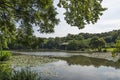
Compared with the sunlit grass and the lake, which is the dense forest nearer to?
the sunlit grass

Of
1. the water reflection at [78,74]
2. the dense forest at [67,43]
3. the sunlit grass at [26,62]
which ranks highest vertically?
the dense forest at [67,43]

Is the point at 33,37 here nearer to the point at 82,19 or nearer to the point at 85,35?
the point at 82,19

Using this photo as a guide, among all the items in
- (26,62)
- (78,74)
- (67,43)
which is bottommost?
(78,74)

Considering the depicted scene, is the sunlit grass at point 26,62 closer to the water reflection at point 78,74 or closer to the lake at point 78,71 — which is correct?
the lake at point 78,71

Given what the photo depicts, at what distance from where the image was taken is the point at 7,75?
582 inches

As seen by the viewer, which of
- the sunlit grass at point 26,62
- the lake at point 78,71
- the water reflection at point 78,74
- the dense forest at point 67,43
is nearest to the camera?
the dense forest at point 67,43

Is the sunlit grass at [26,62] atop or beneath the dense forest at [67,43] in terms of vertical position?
beneath

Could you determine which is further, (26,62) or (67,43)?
(67,43)

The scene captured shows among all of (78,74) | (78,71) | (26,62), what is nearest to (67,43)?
(26,62)

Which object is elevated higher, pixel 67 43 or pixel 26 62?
pixel 67 43

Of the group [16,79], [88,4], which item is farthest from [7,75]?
[88,4]

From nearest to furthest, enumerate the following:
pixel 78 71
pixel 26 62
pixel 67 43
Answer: pixel 78 71
pixel 26 62
pixel 67 43

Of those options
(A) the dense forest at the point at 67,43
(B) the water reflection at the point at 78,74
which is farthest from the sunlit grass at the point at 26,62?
(B) the water reflection at the point at 78,74

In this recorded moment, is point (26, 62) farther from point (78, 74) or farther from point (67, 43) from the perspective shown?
point (67, 43)
